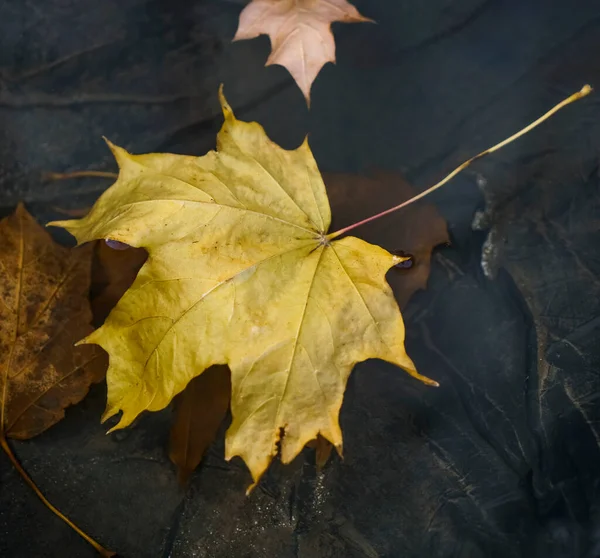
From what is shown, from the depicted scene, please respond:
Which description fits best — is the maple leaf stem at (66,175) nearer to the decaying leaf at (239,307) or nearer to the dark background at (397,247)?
the dark background at (397,247)

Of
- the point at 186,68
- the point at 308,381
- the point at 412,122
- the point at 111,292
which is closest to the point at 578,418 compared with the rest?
the point at 308,381

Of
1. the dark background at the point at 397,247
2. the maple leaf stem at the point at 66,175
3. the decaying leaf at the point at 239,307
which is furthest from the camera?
the maple leaf stem at the point at 66,175

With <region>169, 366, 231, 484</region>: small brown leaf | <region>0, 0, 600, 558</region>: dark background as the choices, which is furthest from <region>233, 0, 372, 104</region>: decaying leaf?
<region>169, 366, 231, 484</region>: small brown leaf

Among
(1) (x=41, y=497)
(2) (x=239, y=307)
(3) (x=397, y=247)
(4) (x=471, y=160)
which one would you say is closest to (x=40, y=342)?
(1) (x=41, y=497)

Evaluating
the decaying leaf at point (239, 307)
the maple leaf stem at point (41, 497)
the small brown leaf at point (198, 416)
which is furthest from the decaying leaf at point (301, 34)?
the maple leaf stem at point (41, 497)

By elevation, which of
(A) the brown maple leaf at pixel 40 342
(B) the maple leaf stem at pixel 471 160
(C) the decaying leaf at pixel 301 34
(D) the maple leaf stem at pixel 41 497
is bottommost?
(D) the maple leaf stem at pixel 41 497

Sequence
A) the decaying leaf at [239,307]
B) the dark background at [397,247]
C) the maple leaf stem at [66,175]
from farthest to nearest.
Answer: the maple leaf stem at [66,175], the dark background at [397,247], the decaying leaf at [239,307]

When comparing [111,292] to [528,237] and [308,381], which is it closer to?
[308,381]

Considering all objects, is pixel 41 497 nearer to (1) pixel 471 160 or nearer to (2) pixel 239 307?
(2) pixel 239 307
